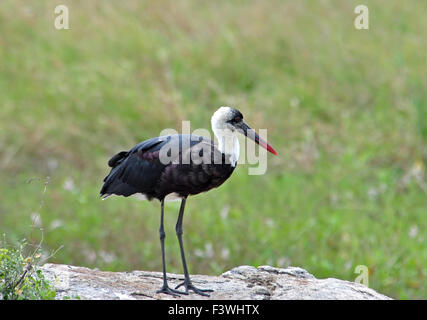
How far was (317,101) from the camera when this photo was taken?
10.4m

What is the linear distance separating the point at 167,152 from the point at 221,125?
0.41 m

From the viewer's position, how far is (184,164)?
4.95 meters

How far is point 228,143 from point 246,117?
184 inches

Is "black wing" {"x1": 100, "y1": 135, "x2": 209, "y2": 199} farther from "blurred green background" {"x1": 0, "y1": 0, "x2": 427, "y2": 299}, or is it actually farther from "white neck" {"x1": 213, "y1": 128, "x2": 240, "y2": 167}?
"blurred green background" {"x1": 0, "y1": 0, "x2": 427, "y2": 299}

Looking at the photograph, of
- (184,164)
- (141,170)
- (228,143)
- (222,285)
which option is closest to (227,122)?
(228,143)

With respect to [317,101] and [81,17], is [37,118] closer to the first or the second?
[81,17]

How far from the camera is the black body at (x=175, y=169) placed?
4945 mm

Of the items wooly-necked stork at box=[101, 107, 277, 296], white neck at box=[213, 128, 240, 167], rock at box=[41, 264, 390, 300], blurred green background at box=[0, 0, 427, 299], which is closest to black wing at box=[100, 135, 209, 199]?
wooly-necked stork at box=[101, 107, 277, 296]

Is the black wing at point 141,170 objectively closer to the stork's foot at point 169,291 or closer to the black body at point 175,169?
the black body at point 175,169

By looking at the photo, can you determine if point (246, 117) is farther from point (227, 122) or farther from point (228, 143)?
point (228, 143)

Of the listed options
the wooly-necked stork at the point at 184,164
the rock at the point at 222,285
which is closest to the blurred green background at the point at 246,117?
the rock at the point at 222,285
